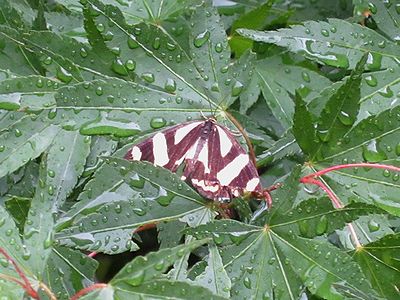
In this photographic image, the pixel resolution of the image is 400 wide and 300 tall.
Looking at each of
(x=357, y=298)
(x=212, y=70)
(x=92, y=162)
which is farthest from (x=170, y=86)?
(x=357, y=298)

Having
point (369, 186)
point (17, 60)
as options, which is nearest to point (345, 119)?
point (369, 186)

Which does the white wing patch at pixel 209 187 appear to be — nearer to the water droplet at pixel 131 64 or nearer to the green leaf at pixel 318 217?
the green leaf at pixel 318 217

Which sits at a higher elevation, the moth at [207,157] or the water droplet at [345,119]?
the water droplet at [345,119]

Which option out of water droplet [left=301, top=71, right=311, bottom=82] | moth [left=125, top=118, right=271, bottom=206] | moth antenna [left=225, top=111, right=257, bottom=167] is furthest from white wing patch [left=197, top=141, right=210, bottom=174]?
water droplet [left=301, top=71, right=311, bottom=82]

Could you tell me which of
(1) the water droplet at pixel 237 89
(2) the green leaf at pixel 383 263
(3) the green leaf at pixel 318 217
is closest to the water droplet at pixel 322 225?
(3) the green leaf at pixel 318 217

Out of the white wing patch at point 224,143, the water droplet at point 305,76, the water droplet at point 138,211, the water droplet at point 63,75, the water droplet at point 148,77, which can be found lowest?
the water droplet at point 305,76

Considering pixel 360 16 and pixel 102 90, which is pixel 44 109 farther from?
pixel 360 16
